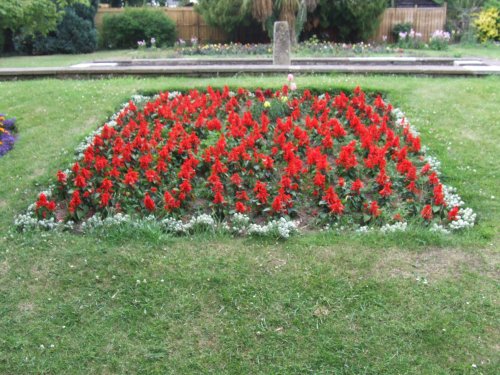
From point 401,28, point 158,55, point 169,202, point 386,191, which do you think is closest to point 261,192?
point 169,202

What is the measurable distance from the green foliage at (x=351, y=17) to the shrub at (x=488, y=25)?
3.59 metres

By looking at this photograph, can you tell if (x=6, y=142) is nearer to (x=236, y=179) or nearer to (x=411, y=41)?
(x=236, y=179)

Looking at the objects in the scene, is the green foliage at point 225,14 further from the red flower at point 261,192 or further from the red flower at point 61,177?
the red flower at point 261,192

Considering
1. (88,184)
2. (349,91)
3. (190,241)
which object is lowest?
(190,241)

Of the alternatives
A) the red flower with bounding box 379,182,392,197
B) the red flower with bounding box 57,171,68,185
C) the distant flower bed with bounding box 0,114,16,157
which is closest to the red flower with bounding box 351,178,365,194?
the red flower with bounding box 379,182,392,197

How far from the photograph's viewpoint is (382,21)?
761 inches

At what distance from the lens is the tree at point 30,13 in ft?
18.0

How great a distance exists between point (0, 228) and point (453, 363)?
348 centimetres

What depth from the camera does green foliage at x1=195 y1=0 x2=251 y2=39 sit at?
17.2m

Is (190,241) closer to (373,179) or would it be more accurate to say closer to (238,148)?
(238,148)

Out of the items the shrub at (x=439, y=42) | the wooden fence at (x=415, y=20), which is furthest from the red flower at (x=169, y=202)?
the wooden fence at (x=415, y=20)

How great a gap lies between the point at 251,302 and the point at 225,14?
51.2ft

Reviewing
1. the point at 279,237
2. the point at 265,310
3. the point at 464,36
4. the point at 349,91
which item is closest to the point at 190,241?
the point at 279,237

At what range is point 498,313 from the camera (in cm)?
324
